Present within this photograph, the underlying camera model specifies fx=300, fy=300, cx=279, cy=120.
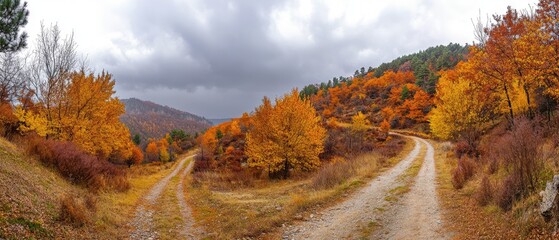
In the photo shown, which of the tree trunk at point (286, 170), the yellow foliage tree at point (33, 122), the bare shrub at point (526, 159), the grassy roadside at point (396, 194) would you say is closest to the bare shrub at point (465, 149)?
the grassy roadside at point (396, 194)

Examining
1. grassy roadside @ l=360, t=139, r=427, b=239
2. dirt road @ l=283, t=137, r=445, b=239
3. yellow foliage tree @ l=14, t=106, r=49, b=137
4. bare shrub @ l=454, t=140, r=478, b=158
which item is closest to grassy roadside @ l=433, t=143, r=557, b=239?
dirt road @ l=283, t=137, r=445, b=239

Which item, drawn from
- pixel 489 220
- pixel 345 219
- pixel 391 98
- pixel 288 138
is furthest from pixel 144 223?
pixel 391 98

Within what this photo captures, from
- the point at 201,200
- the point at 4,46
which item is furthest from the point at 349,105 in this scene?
the point at 4,46

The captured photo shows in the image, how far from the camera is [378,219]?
10.5 metres

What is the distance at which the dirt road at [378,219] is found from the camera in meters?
9.15

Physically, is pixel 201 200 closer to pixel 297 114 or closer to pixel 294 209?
pixel 294 209

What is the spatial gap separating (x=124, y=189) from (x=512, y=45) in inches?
1054

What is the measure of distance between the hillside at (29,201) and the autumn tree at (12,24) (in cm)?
478

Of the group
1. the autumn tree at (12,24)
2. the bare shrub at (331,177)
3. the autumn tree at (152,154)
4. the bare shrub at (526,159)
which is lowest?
the autumn tree at (152,154)

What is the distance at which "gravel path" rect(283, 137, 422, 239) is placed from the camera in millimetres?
9656

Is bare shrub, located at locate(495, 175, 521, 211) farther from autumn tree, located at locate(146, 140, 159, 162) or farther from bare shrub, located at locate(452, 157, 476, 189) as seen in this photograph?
autumn tree, located at locate(146, 140, 159, 162)

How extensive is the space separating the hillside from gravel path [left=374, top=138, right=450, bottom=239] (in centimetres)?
893

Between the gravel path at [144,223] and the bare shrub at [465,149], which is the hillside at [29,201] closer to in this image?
the gravel path at [144,223]

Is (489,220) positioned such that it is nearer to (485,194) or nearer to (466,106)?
(485,194)
